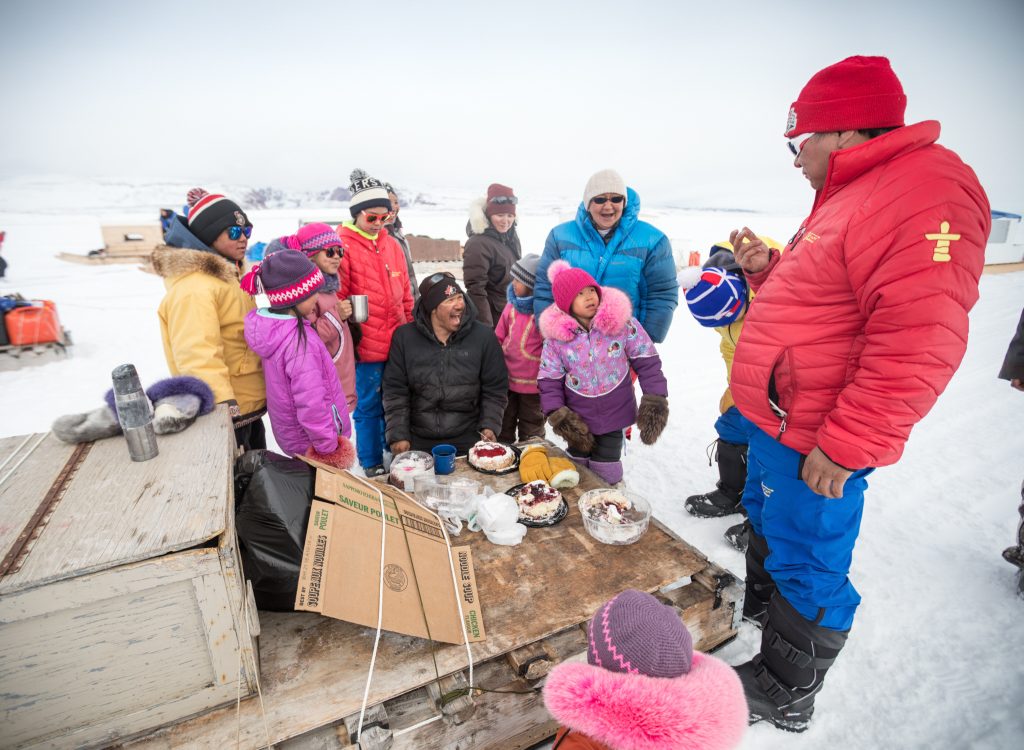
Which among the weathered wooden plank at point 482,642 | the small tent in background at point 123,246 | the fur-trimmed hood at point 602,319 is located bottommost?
the small tent in background at point 123,246

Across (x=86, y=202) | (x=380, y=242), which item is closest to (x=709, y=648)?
(x=380, y=242)

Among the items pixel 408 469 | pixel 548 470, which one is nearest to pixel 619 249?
pixel 548 470

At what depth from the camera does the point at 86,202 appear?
5878cm

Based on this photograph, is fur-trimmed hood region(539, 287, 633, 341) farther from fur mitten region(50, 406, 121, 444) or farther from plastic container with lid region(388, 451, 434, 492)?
fur mitten region(50, 406, 121, 444)

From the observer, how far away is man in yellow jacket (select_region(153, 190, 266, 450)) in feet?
7.72

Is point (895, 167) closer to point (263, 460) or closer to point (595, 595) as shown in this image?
point (595, 595)

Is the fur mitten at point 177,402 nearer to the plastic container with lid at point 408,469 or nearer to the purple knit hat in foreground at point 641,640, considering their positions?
the plastic container with lid at point 408,469

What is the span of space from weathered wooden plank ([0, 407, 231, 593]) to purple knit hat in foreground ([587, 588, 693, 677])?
1046 millimetres

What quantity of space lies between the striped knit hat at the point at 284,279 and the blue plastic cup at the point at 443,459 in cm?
111

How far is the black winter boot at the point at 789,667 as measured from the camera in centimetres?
180

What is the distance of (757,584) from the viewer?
239 cm

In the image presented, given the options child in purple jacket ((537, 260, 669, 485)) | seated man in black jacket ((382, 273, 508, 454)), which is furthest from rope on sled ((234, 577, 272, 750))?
child in purple jacket ((537, 260, 669, 485))

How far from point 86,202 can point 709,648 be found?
269 feet

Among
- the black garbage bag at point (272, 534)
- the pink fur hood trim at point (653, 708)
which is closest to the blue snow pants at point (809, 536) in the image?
the pink fur hood trim at point (653, 708)
